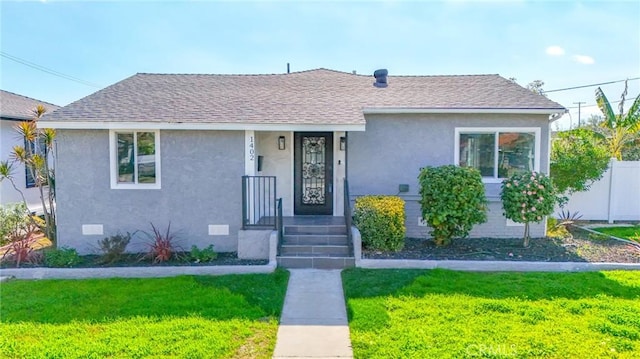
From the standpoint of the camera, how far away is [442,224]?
→ 8430mm

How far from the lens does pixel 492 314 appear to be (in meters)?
5.36

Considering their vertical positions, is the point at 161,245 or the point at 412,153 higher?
the point at 412,153

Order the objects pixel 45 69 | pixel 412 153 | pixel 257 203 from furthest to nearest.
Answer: pixel 45 69 < pixel 412 153 < pixel 257 203

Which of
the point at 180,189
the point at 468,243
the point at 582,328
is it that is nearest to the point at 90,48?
the point at 180,189

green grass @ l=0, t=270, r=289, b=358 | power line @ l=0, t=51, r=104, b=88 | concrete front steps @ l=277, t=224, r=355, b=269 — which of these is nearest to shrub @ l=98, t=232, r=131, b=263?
green grass @ l=0, t=270, r=289, b=358

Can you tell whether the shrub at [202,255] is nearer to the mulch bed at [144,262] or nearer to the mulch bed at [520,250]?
the mulch bed at [144,262]

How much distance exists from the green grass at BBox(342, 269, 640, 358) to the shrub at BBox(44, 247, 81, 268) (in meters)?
5.76

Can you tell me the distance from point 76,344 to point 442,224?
697 centimetres

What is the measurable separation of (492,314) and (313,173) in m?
6.14

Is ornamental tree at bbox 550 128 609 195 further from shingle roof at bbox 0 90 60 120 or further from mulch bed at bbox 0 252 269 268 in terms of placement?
shingle roof at bbox 0 90 60 120

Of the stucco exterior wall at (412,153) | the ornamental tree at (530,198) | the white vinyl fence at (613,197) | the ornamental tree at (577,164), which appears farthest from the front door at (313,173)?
the white vinyl fence at (613,197)

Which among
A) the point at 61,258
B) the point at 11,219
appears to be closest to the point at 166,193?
the point at 61,258

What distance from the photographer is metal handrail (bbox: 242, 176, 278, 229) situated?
8406 millimetres

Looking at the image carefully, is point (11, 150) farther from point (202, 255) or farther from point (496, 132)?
point (496, 132)
